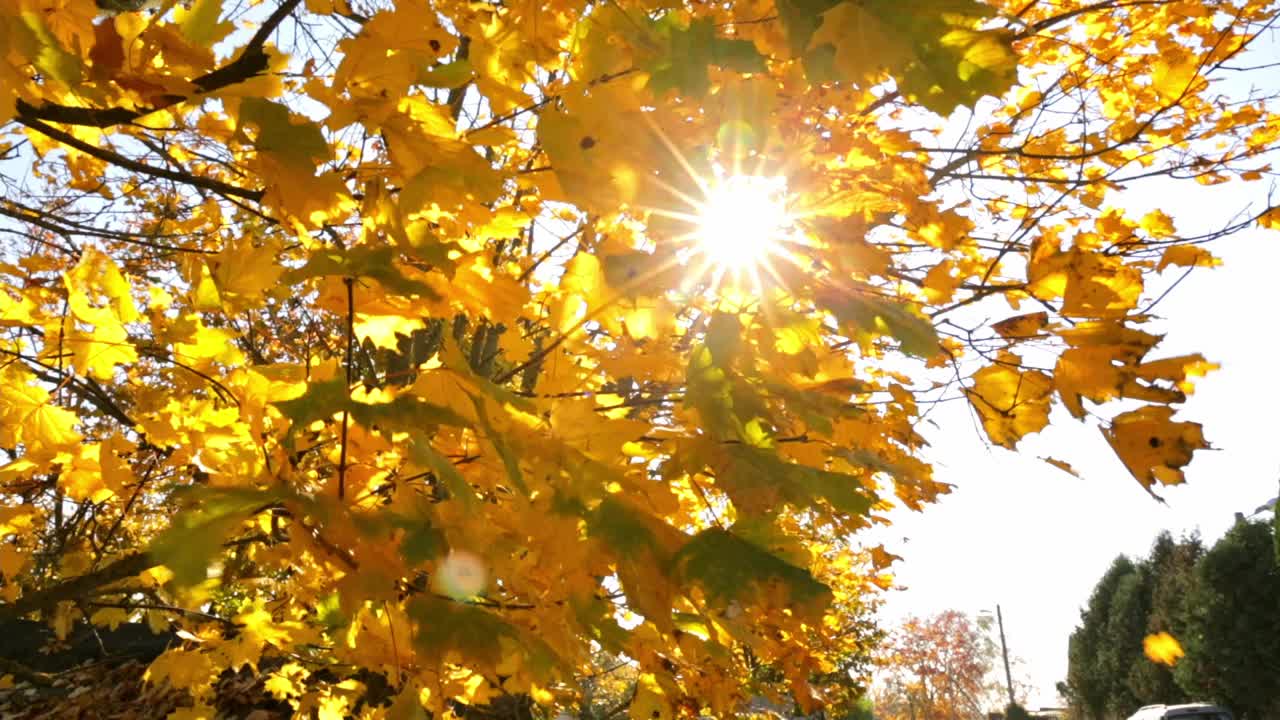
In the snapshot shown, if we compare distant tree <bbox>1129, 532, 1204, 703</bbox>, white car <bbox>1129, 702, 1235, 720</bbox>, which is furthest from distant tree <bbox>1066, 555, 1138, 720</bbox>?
white car <bbox>1129, 702, 1235, 720</bbox>

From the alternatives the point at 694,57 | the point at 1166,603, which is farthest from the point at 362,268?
the point at 1166,603

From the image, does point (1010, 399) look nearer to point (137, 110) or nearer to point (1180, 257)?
point (1180, 257)

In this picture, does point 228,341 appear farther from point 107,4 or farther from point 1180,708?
point 1180,708

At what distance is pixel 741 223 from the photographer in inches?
57.1

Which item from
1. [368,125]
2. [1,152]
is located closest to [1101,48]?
[368,125]

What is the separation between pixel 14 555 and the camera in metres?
2.33

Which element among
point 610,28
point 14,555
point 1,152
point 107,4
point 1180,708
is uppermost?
point 1,152

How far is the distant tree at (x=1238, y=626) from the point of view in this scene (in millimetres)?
16844

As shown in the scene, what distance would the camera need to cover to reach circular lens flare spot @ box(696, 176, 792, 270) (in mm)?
1290

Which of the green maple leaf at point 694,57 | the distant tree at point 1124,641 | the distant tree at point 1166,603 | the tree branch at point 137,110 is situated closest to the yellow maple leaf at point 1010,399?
the green maple leaf at point 694,57

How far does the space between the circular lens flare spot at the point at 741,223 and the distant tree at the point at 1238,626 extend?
21.4 meters

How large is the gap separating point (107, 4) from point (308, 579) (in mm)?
1715

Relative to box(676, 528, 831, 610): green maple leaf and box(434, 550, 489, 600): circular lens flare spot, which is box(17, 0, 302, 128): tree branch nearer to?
box(434, 550, 489, 600): circular lens flare spot

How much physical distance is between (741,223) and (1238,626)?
2162cm
